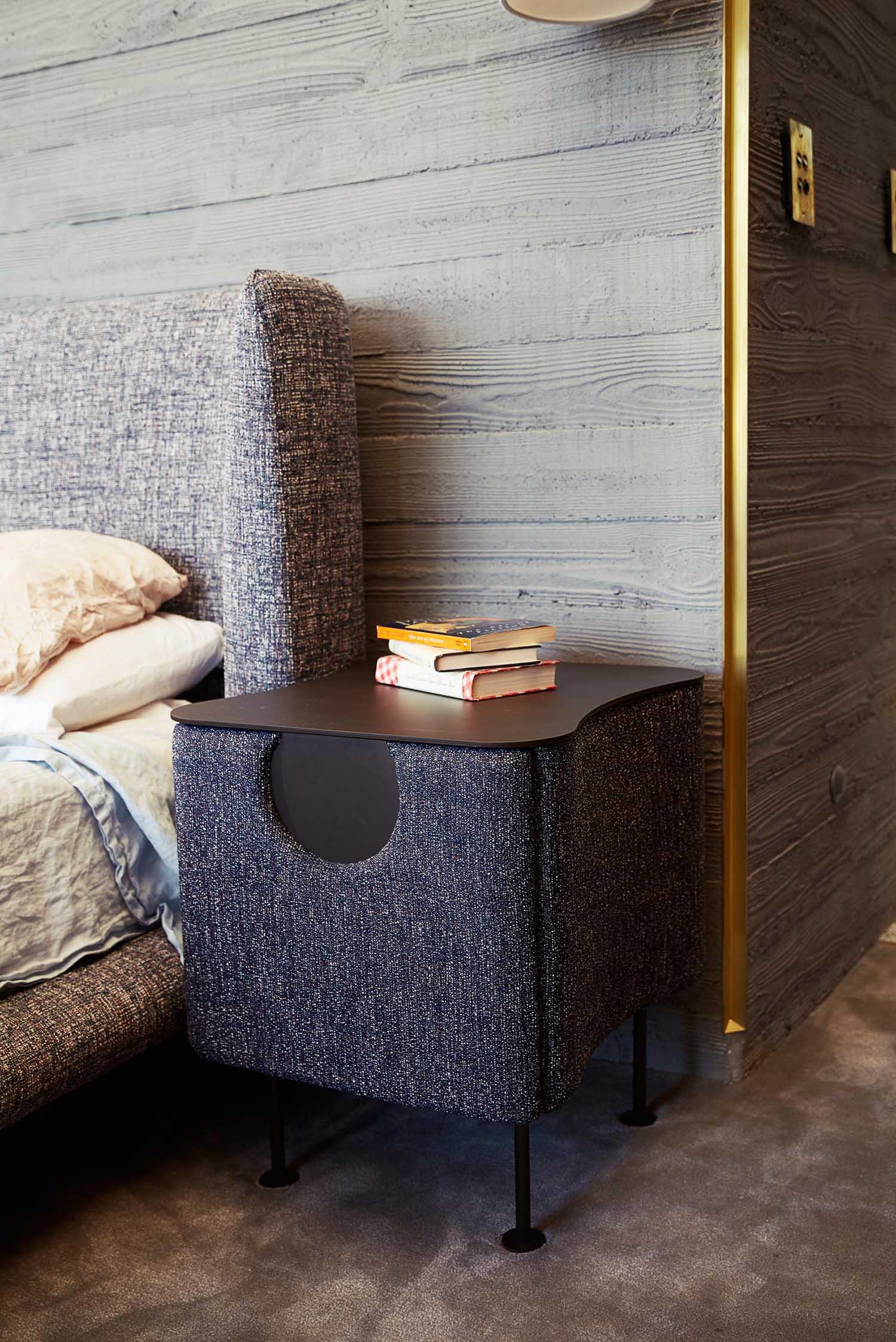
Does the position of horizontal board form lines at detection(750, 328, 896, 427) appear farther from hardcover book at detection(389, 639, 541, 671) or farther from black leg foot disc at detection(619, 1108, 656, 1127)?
black leg foot disc at detection(619, 1108, 656, 1127)

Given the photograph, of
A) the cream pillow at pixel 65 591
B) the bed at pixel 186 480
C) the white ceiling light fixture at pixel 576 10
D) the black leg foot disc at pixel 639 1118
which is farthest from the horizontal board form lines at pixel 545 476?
the black leg foot disc at pixel 639 1118

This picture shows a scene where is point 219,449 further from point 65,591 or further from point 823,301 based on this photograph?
point 823,301

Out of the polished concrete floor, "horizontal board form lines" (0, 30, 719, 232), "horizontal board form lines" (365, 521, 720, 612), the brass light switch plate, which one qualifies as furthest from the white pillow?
the brass light switch plate

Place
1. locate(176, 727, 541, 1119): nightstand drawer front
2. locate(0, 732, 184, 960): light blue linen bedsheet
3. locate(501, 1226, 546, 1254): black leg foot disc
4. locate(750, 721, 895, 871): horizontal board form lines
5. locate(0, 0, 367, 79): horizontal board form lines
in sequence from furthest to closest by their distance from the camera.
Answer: locate(0, 0, 367, 79): horizontal board form lines → locate(750, 721, 895, 871): horizontal board form lines → locate(0, 732, 184, 960): light blue linen bedsheet → locate(501, 1226, 546, 1254): black leg foot disc → locate(176, 727, 541, 1119): nightstand drawer front

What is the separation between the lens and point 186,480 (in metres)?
1.78

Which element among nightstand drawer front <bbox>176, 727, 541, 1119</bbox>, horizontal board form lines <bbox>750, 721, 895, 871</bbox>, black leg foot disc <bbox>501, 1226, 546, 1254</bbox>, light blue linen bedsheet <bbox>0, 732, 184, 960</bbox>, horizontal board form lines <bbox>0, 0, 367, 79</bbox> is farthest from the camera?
horizontal board form lines <bbox>0, 0, 367, 79</bbox>

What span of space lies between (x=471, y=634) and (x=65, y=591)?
1.82ft

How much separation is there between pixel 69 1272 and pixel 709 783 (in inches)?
36.2

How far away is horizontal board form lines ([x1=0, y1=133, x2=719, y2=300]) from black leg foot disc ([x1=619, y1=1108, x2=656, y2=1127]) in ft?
3.58

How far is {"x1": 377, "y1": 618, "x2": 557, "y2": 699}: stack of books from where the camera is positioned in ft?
4.46

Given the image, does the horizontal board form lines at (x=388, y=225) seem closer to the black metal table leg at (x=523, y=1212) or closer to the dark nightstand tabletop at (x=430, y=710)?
the dark nightstand tabletop at (x=430, y=710)

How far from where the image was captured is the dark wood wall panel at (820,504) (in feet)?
5.21

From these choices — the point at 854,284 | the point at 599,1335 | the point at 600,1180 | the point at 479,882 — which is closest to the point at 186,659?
the point at 479,882

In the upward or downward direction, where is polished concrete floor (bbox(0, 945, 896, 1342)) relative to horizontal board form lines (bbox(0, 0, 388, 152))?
downward
